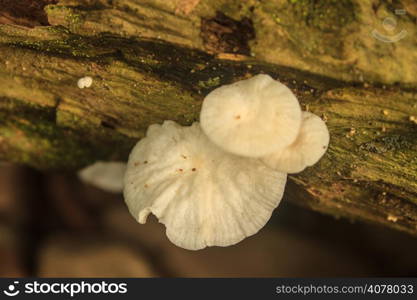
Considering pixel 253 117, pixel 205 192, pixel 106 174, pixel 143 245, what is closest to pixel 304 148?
pixel 253 117

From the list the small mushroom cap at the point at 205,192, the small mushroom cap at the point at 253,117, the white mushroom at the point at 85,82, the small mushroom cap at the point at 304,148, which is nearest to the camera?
the small mushroom cap at the point at 253,117

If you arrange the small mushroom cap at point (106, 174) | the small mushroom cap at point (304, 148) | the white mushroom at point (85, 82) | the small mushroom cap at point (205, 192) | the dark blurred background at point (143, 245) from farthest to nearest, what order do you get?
1. the dark blurred background at point (143, 245)
2. the small mushroom cap at point (106, 174)
3. the white mushroom at point (85, 82)
4. the small mushroom cap at point (205, 192)
5. the small mushroom cap at point (304, 148)

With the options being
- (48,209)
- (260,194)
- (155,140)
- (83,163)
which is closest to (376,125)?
(260,194)

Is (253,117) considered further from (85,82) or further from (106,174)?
(106,174)

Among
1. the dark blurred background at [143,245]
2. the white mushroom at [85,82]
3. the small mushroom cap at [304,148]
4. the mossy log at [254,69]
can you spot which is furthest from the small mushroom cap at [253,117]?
the dark blurred background at [143,245]

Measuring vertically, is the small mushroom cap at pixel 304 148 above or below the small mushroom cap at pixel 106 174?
below

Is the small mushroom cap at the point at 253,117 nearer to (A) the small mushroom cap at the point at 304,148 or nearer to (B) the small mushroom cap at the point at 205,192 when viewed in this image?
(A) the small mushroom cap at the point at 304,148
